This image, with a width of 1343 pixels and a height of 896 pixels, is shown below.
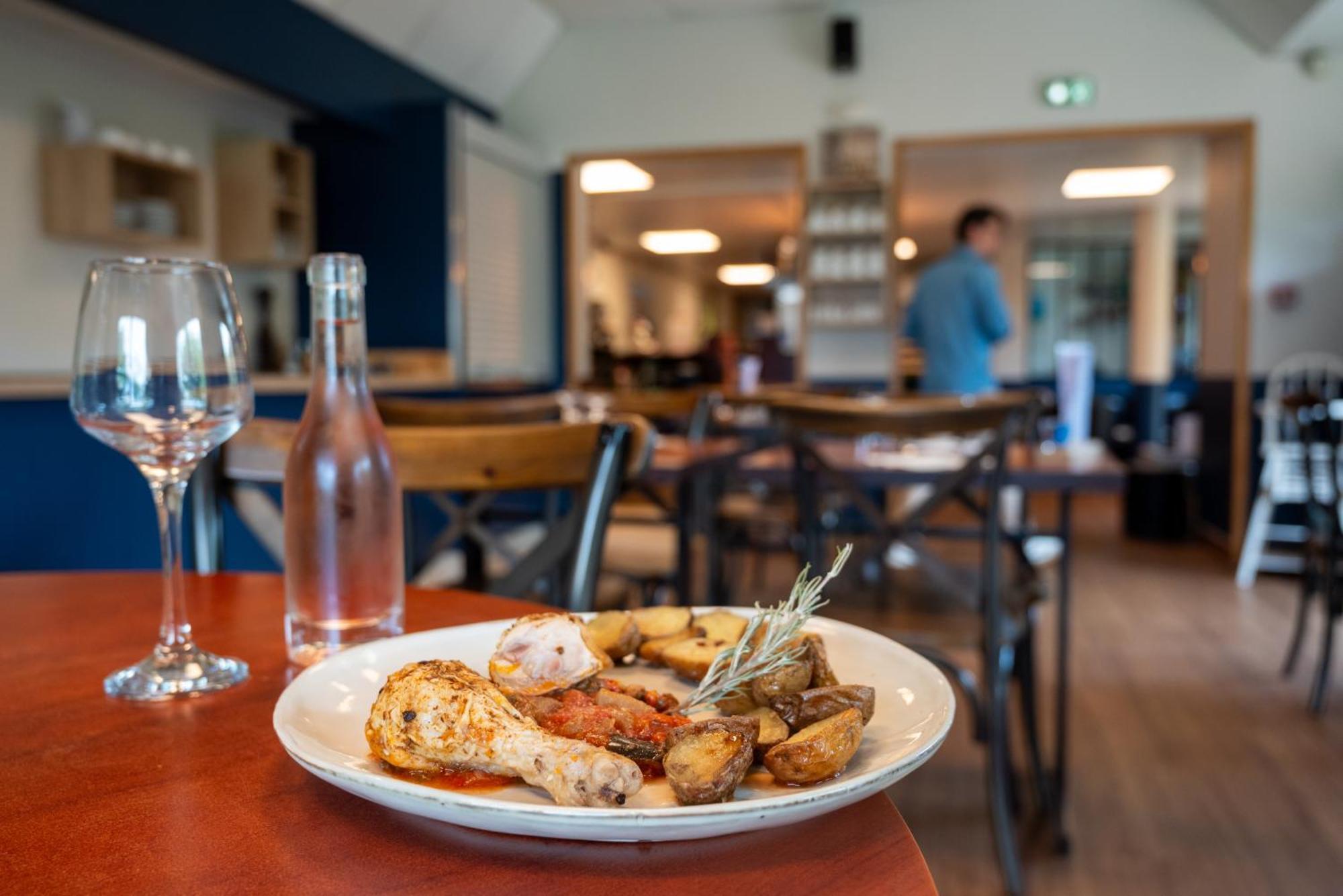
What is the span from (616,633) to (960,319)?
4.32 metres

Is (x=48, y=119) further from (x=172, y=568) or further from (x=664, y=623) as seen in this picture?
(x=664, y=623)

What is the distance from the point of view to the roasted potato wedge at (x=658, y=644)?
53 centimetres

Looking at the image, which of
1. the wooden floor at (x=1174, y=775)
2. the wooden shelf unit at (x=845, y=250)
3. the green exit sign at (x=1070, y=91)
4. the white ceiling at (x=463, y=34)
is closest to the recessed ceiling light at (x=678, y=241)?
the white ceiling at (x=463, y=34)

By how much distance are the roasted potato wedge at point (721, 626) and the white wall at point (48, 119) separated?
3.88 metres

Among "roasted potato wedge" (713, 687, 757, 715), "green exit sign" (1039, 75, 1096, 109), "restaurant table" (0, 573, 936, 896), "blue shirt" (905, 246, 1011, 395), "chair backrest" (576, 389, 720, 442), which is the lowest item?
"restaurant table" (0, 573, 936, 896)

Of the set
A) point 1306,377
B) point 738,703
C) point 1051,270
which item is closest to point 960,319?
point 1306,377

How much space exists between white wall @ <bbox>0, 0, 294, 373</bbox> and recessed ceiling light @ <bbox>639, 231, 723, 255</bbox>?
6.84 m

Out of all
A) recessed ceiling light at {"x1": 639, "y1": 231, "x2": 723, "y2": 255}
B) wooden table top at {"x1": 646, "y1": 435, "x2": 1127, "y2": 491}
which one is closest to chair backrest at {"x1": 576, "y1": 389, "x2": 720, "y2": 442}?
wooden table top at {"x1": 646, "y1": 435, "x2": 1127, "y2": 491}

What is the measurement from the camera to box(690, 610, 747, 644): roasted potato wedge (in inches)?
20.2

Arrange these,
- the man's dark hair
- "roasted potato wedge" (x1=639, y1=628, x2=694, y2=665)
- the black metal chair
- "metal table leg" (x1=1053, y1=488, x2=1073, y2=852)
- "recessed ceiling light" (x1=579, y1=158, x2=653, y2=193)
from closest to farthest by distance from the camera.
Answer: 1. "roasted potato wedge" (x1=639, y1=628, x2=694, y2=665)
2. "metal table leg" (x1=1053, y1=488, x2=1073, y2=852)
3. the black metal chair
4. the man's dark hair
5. "recessed ceiling light" (x1=579, y1=158, x2=653, y2=193)

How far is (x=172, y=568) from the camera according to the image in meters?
0.59

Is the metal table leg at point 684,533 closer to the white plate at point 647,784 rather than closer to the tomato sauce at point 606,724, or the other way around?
the white plate at point 647,784

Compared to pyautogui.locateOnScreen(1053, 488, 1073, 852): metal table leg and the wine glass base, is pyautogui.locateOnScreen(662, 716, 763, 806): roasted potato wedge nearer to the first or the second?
the wine glass base

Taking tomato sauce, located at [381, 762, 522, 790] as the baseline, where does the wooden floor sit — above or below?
below
